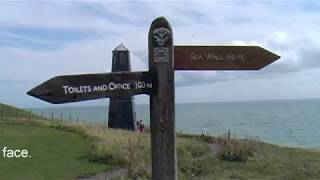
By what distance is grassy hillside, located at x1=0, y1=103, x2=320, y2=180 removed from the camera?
15.8m

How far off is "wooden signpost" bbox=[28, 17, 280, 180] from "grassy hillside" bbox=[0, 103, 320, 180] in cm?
812

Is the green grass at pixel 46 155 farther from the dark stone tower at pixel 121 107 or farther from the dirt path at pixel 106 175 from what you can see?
the dark stone tower at pixel 121 107

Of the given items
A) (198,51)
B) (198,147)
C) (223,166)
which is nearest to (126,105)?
(198,147)

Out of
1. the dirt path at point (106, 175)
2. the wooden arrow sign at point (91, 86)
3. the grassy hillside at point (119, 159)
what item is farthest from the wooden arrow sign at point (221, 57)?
the dirt path at point (106, 175)

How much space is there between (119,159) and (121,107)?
1485 centimetres

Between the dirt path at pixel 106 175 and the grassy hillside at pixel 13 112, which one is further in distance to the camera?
the grassy hillside at pixel 13 112

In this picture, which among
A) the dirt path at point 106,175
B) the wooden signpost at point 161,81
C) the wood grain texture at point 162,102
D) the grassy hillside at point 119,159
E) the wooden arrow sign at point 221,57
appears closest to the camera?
the wooden signpost at point 161,81

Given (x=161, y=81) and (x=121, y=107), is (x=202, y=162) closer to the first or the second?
(x=161, y=81)

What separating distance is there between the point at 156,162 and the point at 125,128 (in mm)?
29004

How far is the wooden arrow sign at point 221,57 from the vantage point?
17.8ft

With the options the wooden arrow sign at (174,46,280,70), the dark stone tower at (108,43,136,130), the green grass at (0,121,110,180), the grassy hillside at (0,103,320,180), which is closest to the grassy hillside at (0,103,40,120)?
the dark stone tower at (108,43,136,130)

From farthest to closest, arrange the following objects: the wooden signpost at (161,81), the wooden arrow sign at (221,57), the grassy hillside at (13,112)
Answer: the grassy hillside at (13,112) < the wooden arrow sign at (221,57) < the wooden signpost at (161,81)

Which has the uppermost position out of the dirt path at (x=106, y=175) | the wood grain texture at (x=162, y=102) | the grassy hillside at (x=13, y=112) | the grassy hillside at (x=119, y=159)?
the grassy hillside at (x=13, y=112)

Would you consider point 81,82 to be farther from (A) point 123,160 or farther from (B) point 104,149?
(B) point 104,149
